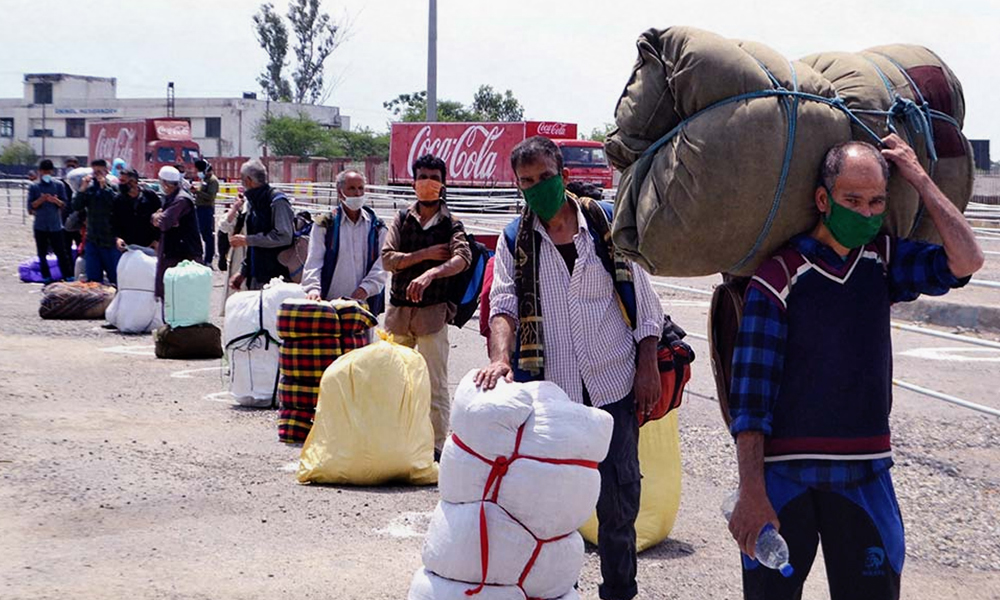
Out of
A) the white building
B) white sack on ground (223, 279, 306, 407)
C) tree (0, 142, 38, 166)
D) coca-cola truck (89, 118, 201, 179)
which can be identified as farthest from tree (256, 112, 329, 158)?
white sack on ground (223, 279, 306, 407)

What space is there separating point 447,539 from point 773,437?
3.96 ft

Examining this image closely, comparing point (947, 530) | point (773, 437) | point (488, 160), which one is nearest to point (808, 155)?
point (773, 437)

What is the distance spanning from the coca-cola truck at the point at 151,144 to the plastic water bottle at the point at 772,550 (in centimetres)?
4232

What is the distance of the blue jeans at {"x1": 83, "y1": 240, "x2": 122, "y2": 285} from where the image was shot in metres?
15.9

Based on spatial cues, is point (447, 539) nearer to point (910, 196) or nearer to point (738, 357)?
point (738, 357)

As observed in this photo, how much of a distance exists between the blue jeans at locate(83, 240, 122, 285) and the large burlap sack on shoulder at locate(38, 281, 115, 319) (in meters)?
0.40

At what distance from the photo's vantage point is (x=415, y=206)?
7.68 metres

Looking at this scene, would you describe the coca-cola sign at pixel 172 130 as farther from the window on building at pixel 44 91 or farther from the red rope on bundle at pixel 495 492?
the window on building at pixel 44 91

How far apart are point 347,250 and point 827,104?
526cm

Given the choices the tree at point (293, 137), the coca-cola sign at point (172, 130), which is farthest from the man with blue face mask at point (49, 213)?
the tree at point (293, 137)

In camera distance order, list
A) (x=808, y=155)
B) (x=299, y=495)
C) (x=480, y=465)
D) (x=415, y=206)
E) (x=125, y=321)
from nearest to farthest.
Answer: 1. (x=808, y=155)
2. (x=480, y=465)
3. (x=299, y=495)
4. (x=415, y=206)
5. (x=125, y=321)

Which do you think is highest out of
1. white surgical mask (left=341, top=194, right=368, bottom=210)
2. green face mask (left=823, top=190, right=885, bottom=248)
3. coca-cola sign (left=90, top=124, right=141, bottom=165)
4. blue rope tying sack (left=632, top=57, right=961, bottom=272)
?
coca-cola sign (left=90, top=124, right=141, bottom=165)

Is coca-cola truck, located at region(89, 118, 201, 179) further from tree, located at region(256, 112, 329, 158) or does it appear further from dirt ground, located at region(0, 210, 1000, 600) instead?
dirt ground, located at region(0, 210, 1000, 600)

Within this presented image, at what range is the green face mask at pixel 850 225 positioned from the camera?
3.48 meters
